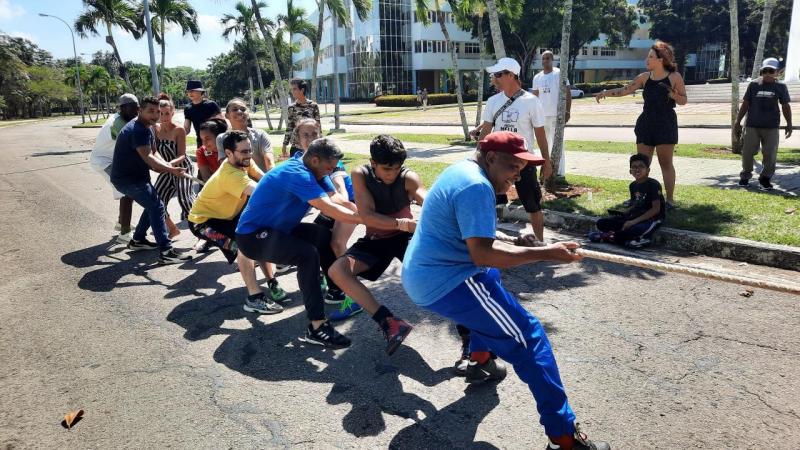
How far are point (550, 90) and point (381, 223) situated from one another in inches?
213

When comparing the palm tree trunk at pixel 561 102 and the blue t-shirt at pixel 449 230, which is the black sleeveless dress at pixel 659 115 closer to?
the palm tree trunk at pixel 561 102

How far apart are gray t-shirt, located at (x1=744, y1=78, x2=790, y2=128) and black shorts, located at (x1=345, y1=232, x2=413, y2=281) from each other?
670 centimetres

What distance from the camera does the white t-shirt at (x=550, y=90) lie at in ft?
27.1

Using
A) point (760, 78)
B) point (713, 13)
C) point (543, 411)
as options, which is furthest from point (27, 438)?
point (713, 13)

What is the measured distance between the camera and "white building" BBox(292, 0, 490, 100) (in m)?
57.4

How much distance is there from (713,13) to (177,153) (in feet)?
223

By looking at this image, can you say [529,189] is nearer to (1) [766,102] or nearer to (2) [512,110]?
(2) [512,110]

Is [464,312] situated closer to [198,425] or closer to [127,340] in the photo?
[198,425]

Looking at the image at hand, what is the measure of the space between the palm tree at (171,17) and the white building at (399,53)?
27655 millimetres

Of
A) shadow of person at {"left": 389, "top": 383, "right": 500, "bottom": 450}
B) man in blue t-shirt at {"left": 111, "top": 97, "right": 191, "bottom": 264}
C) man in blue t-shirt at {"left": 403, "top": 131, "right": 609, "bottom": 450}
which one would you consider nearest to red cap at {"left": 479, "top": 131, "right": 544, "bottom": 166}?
man in blue t-shirt at {"left": 403, "top": 131, "right": 609, "bottom": 450}

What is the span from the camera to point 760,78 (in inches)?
320

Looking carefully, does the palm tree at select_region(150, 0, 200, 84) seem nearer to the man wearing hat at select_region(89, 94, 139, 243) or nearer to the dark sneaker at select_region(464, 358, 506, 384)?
the man wearing hat at select_region(89, 94, 139, 243)

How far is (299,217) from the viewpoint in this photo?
4410mm

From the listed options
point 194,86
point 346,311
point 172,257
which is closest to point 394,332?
point 346,311
